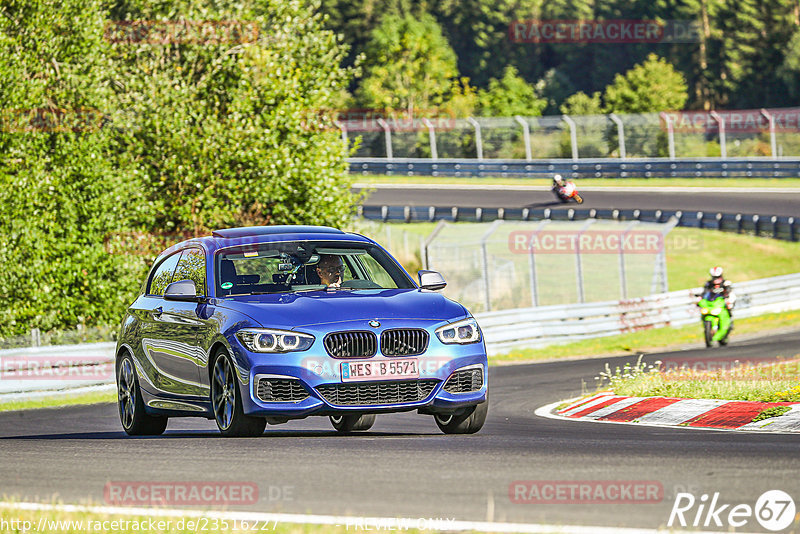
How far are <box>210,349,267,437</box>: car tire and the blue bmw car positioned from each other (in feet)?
0.04

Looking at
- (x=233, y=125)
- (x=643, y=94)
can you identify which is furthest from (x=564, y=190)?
(x=643, y=94)

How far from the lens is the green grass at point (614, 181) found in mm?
51875

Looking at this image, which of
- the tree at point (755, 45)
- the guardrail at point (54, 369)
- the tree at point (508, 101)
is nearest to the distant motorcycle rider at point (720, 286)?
the guardrail at point (54, 369)

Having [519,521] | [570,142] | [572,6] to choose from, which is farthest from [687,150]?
[572,6]

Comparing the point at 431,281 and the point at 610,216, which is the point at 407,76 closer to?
the point at 610,216

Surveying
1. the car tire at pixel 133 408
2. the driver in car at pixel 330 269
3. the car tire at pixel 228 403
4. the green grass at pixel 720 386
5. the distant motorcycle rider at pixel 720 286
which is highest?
the driver in car at pixel 330 269

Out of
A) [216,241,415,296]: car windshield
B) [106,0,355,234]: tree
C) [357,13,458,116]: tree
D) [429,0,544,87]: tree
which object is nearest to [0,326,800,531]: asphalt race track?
[216,241,415,296]: car windshield

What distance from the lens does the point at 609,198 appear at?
49.9 metres

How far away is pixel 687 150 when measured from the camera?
2207 inches

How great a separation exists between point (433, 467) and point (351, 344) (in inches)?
72.8

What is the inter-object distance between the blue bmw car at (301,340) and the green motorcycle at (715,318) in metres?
15.1

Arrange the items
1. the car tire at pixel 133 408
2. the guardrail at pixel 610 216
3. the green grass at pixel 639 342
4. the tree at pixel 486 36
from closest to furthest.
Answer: the car tire at pixel 133 408, the green grass at pixel 639 342, the guardrail at pixel 610 216, the tree at pixel 486 36

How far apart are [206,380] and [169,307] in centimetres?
114

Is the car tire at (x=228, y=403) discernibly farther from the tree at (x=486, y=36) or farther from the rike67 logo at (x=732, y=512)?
the tree at (x=486, y=36)
